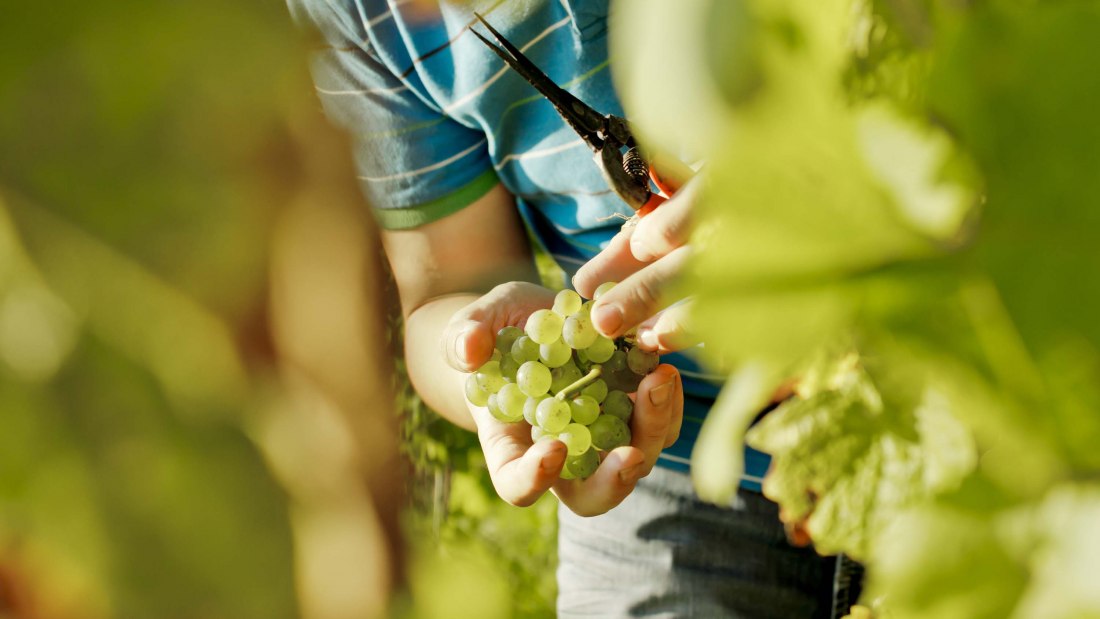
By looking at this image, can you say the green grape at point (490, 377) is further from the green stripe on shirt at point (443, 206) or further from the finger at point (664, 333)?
the green stripe on shirt at point (443, 206)

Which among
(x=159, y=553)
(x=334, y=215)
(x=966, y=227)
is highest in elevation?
(x=966, y=227)

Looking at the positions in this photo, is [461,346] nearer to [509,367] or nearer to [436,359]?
[509,367]

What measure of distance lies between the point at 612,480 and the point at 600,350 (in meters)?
0.07

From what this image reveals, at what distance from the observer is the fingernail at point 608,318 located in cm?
35

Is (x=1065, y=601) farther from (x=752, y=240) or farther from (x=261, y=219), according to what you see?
(x=261, y=219)

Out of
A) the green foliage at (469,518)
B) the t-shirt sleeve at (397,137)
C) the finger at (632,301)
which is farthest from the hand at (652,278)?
the green foliage at (469,518)

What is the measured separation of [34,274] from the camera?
0.76m

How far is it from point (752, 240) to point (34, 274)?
32.1 inches

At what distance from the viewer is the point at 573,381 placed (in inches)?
18.3

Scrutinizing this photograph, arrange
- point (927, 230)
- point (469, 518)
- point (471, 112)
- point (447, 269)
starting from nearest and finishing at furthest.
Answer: point (927, 230), point (471, 112), point (447, 269), point (469, 518)

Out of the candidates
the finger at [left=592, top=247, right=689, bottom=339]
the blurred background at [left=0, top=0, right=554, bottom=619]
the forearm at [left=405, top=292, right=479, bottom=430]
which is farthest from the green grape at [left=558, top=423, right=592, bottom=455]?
the blurred background at [left=0, top=0, right=554, bottom=619]

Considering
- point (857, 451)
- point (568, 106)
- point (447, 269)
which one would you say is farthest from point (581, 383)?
point (447, 269)

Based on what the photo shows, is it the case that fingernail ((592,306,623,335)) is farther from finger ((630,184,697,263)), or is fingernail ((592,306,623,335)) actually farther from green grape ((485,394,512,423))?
green grape ((485,394,512,423))

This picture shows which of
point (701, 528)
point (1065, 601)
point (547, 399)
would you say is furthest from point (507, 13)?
point (1065, 601)
